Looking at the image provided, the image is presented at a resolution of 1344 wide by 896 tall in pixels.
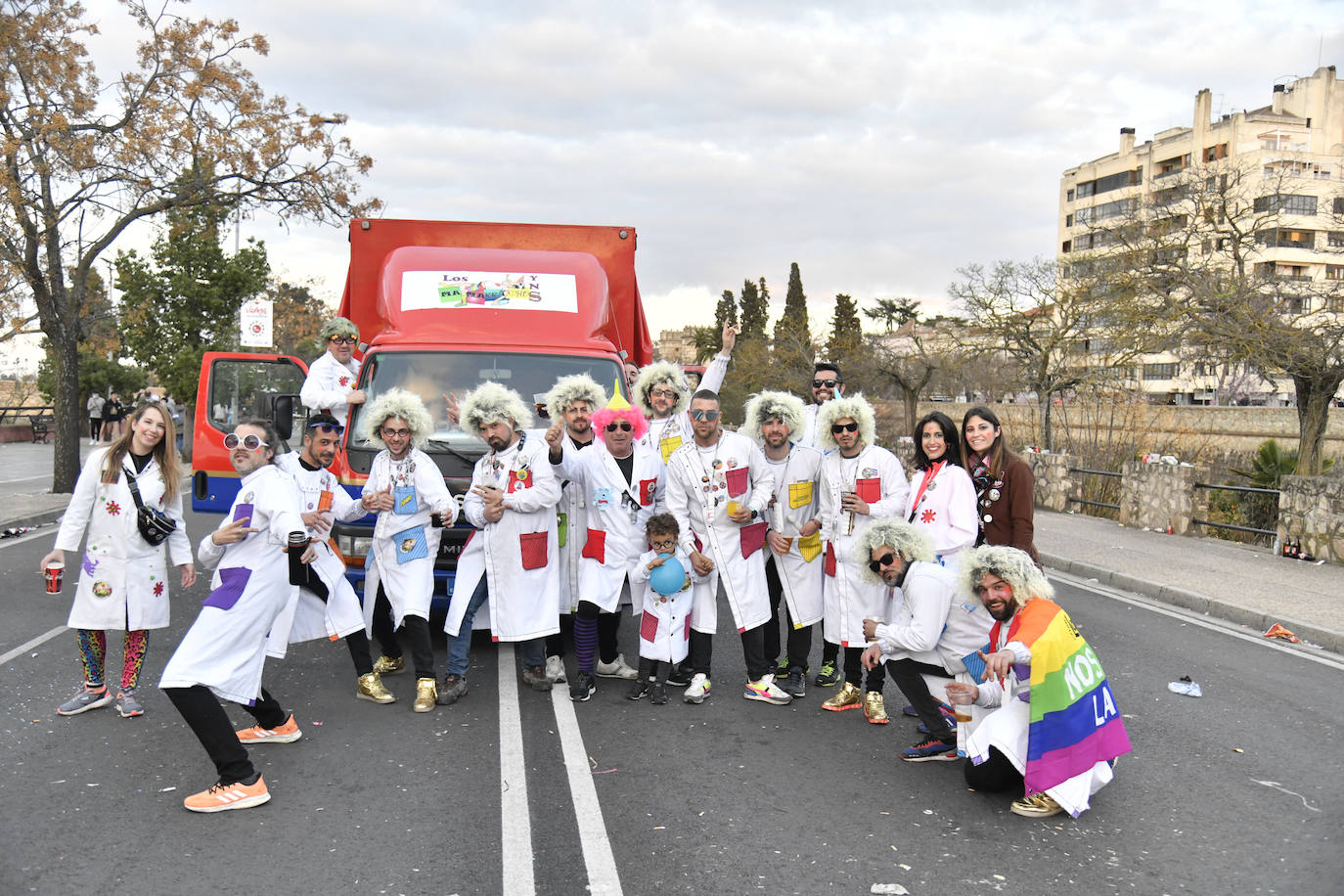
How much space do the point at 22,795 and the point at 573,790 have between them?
96.9 inches

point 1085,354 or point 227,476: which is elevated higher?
point 1085,354

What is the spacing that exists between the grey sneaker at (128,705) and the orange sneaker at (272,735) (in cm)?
74

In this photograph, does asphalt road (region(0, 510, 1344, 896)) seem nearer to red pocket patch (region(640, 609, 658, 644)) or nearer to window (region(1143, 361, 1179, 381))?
red pocket patch (region(640, 609, 658, 644))

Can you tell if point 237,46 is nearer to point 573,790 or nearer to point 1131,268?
point 573,790

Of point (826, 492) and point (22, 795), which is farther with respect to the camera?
point (826, 492)

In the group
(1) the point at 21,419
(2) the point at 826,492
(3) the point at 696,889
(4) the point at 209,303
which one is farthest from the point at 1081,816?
(1) the point at 21,419

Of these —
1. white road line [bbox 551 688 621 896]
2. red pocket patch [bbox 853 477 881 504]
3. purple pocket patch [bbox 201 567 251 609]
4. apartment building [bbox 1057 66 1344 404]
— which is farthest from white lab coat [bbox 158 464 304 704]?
apartment building [bbox 1057 66 1344 404]

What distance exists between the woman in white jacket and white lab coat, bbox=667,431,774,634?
283cm

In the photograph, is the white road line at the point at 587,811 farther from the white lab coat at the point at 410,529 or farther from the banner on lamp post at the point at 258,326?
the banner on lamp post at the point at 258,326

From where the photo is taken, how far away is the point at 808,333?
49250 mm

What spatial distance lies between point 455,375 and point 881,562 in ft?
12.5

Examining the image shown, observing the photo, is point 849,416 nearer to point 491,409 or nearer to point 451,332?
point 491,409

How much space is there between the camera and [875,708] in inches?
233

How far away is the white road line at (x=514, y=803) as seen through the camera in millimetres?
3889
